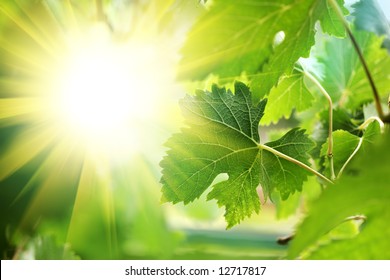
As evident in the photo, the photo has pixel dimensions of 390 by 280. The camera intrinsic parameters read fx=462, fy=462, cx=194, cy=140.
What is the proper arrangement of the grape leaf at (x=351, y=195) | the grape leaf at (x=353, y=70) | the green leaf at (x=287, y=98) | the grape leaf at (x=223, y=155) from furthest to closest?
the grape leaf at (x=353, y=70), the green leaf at (x=287, y=98), the grape leaf at (x=223, y=155), the grape leaf at (x=351, y=195)

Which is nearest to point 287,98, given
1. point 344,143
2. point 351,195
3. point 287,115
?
point 287,115

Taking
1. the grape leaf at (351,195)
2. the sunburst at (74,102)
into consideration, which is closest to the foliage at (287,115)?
the grape leaf at (351,195)

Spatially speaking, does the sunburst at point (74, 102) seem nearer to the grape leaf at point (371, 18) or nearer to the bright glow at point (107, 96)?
the bright glow at point (107, 96)

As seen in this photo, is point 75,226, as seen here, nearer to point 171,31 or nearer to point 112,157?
point 112,157

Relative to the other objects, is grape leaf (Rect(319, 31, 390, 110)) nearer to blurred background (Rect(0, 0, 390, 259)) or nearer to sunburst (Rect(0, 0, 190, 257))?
blurred background (Rect(0, 0, 390, 259))

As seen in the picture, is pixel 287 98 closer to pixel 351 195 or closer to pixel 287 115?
pixel 287 115

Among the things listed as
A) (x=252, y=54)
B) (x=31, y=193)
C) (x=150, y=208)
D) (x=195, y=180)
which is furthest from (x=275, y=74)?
(x=150, y=208)

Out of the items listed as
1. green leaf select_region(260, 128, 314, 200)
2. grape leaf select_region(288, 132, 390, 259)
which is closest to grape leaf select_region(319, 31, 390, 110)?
green leaf select_region(260, 128, 314, 200)
